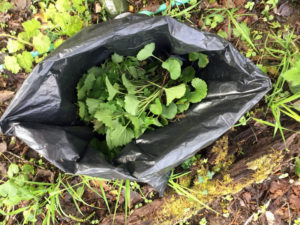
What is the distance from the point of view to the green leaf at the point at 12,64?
1363 mm

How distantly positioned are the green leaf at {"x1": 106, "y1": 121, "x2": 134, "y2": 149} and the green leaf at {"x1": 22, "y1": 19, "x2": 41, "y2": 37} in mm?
670

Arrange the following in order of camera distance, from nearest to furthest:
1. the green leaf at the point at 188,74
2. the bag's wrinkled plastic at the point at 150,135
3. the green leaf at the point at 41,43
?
the bag's wrinkled plastic at the point at 150,135 < the green leaf at the point at 188,74 < the green leaf at the point at 41,43

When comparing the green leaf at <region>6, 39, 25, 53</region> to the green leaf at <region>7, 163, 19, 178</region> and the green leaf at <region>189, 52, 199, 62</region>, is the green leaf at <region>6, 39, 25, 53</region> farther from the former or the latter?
the green leaf at <region>189, 52, 199, 62</region>

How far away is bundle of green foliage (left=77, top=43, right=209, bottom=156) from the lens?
1104 mm

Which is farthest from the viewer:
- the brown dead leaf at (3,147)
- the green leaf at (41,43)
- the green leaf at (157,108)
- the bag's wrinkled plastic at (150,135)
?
the brown dead leaf at (3,147)

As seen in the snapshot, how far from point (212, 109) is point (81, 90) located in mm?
609

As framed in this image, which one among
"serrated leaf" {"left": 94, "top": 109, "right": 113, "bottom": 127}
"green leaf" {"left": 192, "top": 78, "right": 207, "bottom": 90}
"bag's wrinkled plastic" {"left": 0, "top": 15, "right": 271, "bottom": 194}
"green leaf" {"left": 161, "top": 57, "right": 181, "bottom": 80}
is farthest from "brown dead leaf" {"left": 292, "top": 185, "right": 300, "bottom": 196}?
"serrated leaf" {"left": 94, "top": 109, "right": 113, "bottom": 127}

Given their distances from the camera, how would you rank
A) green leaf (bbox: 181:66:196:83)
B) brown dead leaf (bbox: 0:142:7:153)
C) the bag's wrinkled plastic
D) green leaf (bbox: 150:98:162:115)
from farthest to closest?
brown dead leaf (bbox: 0:142:7:153) → green leaf (bbox: 181:66:196:83) → green leaf (bbox: 150:98:162:115) → the bag's wrinkled plastic

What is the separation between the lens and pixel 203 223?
1.42 m

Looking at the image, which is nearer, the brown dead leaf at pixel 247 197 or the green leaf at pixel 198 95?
the green leaf at pixel 198 95

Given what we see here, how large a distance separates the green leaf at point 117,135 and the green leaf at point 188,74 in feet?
1.21

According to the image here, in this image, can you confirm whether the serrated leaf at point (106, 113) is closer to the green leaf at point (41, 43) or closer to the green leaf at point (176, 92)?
the green leaf at point (176, 92)

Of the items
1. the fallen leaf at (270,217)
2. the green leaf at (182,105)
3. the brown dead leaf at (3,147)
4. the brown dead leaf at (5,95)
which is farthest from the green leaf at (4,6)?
the fallen leaf at (270,217)

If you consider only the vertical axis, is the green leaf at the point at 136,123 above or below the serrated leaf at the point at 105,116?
below
